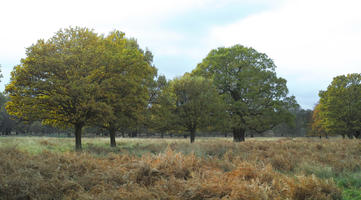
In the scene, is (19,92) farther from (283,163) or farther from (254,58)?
(254,58)

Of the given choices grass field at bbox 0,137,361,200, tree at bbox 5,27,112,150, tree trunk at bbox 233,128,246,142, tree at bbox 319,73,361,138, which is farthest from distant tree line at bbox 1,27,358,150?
tree at bbox 319,73,361,138

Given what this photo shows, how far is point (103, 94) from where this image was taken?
1575 cm

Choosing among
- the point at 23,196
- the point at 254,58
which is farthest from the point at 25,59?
the point at 254,58

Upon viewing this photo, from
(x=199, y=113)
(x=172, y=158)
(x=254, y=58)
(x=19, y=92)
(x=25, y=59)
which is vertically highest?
(x=254, y=58)

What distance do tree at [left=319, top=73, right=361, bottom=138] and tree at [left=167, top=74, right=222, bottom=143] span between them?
19.5m

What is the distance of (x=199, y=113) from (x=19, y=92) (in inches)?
591

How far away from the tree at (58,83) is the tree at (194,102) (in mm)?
8639

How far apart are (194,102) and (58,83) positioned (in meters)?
12.4

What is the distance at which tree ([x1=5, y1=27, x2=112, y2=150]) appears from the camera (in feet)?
48.7

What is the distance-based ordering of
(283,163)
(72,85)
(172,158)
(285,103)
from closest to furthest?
(172,158) < (283,163) < (72,85) < (285,103)

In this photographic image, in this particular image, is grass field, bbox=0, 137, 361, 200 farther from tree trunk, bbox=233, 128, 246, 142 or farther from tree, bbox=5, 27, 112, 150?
tree trunk, bbox=233, 128, 246, 142

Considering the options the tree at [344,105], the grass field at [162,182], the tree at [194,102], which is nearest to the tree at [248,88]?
the tree at [194,102]

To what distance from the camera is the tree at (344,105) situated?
3139 cm

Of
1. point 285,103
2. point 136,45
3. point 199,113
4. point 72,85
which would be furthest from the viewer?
point 285,103
